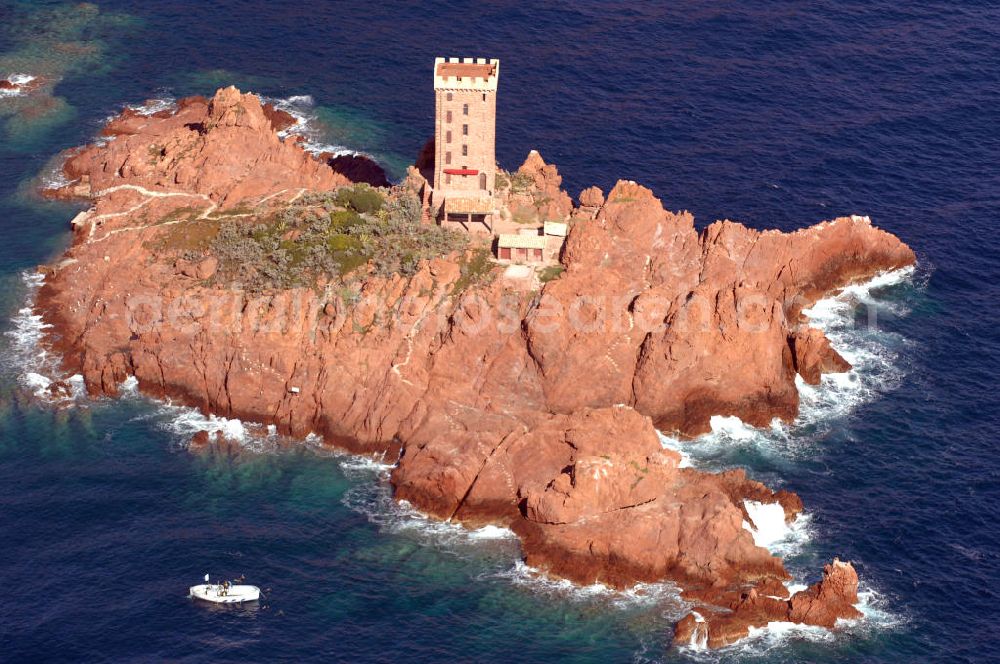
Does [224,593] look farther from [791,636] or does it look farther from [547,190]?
[547,190]

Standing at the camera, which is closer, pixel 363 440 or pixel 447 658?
pixel 447 658

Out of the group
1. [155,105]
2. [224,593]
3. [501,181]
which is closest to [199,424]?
[224,593]

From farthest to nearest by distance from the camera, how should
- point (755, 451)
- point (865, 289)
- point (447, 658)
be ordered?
1. point (865, 289)
2. point (755, 451)
3. point (447, 658)

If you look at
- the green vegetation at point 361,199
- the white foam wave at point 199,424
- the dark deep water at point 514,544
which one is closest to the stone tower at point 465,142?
the green vegetation at point 361,199

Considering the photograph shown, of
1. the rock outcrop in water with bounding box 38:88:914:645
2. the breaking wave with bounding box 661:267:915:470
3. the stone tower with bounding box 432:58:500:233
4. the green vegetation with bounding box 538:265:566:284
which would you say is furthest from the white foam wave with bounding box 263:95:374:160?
the breaking wave with bounding box 661:267:915:470

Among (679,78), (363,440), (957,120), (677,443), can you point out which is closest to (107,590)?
(363,440)

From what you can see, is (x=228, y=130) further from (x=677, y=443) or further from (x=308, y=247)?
(x=677, y=443)
